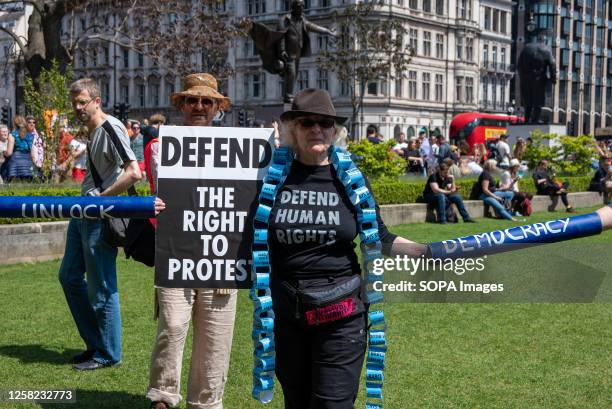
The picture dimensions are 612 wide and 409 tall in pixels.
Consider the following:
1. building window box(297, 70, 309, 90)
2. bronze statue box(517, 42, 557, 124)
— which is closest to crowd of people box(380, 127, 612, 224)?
bronze statue box(517, 42, 557, 124)

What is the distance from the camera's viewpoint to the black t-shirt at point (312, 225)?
12.5 feet

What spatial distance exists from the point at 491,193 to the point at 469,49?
63691mm

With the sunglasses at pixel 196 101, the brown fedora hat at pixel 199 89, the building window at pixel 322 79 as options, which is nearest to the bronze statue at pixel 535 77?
the building window at pixel 322 79

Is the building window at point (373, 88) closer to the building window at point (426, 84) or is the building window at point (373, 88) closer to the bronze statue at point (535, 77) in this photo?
the building window at point (426, 84)

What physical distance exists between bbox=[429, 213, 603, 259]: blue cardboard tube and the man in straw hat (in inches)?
58.1

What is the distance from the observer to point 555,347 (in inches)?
275

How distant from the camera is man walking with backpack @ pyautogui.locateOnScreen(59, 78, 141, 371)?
19.1ft

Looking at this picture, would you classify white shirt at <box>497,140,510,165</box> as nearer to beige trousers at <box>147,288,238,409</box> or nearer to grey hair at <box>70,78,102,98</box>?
grey hair at <box>70,78,102,98</box>

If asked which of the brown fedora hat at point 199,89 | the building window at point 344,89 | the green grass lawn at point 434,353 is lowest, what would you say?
the green grass lawn at point 434,353

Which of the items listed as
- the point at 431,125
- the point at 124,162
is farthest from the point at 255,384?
the point at 431,125

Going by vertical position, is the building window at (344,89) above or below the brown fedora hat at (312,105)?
above

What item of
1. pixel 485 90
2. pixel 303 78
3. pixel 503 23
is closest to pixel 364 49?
pixel 303 78

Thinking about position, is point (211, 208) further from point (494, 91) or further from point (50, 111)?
point (494, 91)

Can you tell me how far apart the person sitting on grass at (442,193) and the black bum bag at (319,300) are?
13806mm
